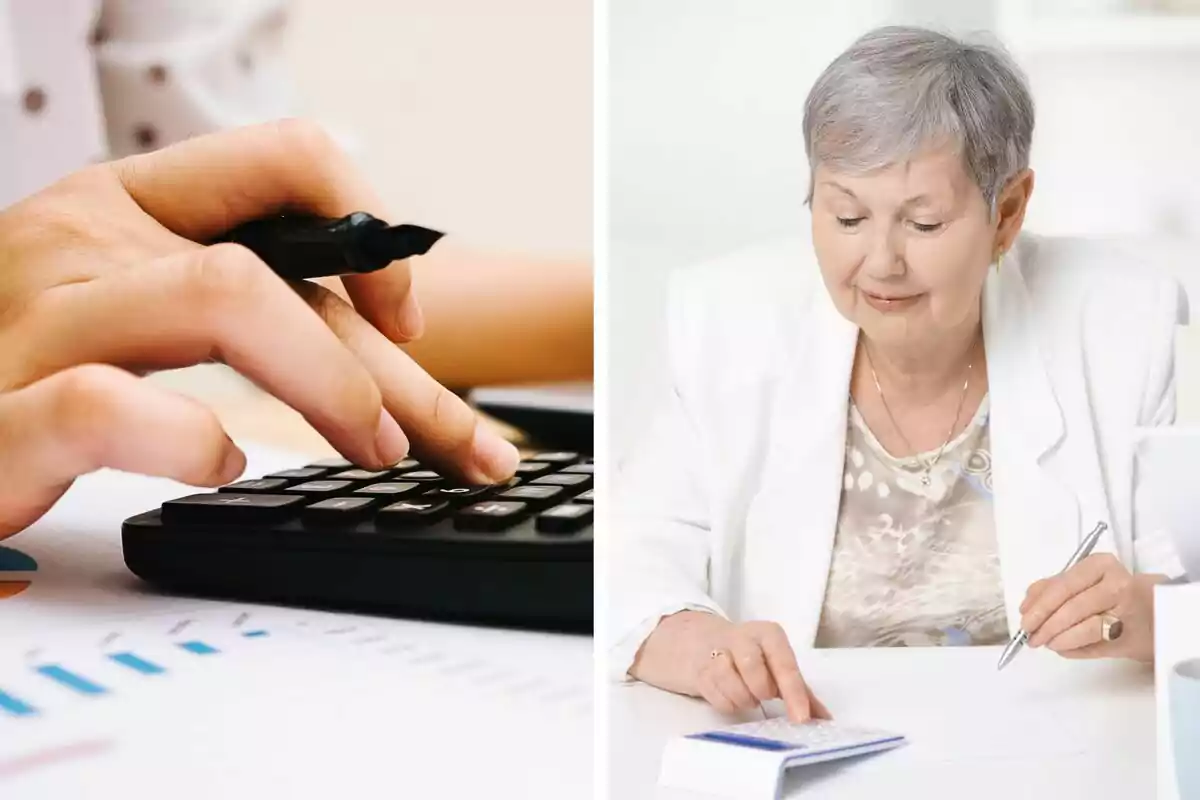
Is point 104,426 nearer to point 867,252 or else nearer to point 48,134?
point 48,134

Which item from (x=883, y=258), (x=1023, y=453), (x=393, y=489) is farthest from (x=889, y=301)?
(x=393, y=489)

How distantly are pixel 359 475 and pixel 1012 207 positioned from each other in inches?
17.7

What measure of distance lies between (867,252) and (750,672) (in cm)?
28

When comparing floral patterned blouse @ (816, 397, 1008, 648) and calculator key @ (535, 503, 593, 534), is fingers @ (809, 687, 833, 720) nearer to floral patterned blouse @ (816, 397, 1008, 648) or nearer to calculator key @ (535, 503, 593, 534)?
floral patterned blouse @ (816, 397, 1008, 648)

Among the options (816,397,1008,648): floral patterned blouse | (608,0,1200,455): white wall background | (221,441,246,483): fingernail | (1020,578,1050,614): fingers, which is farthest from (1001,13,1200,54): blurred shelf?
(221,441,246,483): fingernail

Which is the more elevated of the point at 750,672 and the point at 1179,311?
the point at 1179,311

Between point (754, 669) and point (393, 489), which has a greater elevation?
point (393, 489)

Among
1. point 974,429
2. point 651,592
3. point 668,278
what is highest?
point 668,278

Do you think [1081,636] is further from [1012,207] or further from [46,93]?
[46,93]

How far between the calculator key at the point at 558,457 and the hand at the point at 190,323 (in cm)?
3

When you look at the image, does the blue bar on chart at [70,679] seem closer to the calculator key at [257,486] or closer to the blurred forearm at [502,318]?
the calculator key at [257,486]

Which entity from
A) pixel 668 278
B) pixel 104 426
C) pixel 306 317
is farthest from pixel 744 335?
pixel 104 426

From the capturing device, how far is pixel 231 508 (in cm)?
68

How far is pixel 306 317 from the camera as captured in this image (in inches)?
27.1
